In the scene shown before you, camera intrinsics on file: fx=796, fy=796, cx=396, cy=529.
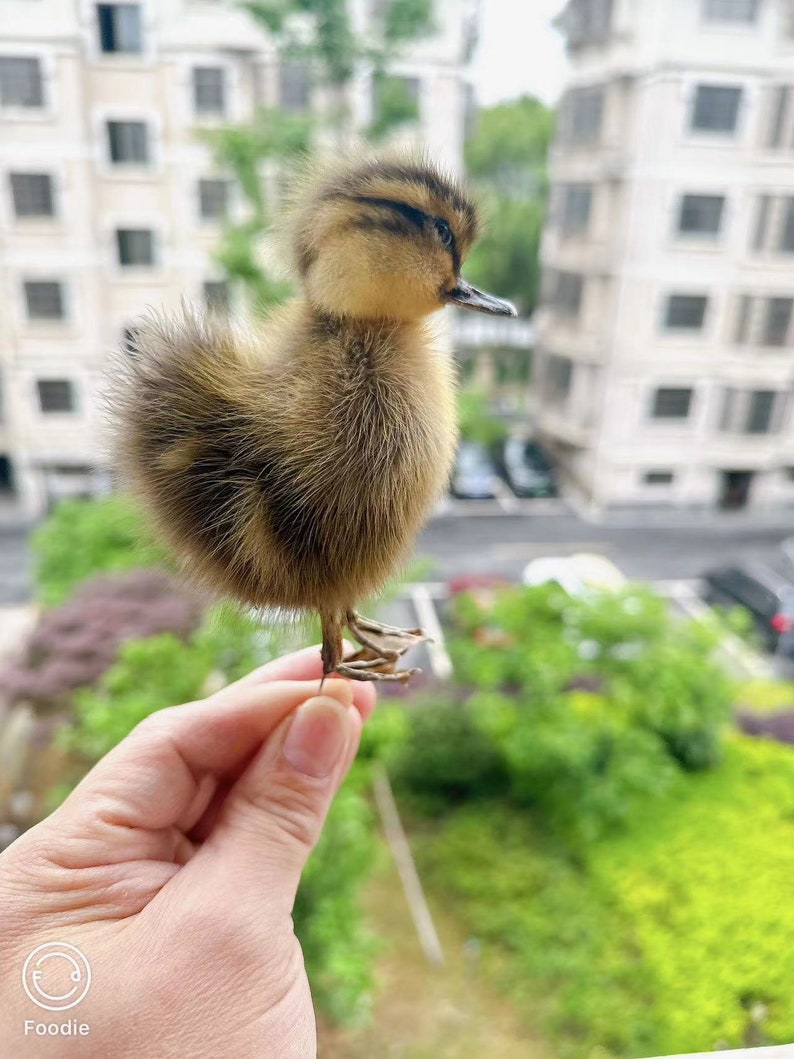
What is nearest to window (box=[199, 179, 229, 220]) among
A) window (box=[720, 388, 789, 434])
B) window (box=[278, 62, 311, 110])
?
window (box=[278, 62, 311, 110])

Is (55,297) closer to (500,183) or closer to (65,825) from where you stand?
(500,183)

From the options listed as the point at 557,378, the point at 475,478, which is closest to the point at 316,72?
the point at 557,378

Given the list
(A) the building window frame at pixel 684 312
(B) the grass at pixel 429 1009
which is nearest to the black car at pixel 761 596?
(A) the building window frame at pixel 684 312

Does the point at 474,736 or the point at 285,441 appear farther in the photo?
the point at 474,736

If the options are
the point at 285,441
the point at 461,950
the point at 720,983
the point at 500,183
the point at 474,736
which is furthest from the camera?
the point at 500,183

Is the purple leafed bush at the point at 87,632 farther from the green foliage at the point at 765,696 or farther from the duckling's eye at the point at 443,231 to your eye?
the green foliage at the point at 765,696

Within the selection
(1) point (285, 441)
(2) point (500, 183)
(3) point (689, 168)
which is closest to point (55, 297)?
(2) point (500, 183)

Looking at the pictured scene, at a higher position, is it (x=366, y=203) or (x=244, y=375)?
(x=366, y=203)
